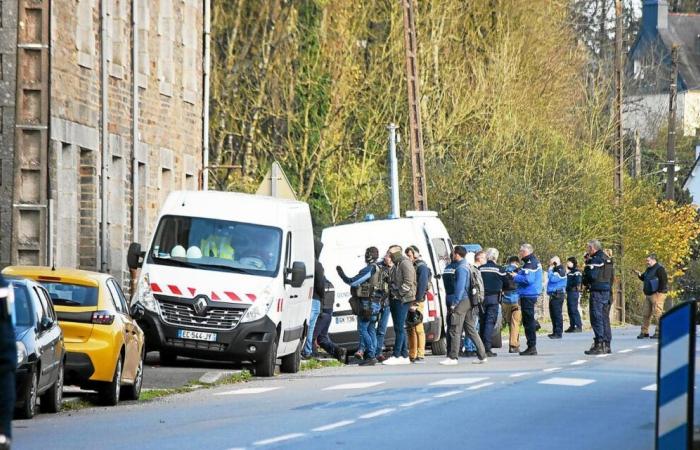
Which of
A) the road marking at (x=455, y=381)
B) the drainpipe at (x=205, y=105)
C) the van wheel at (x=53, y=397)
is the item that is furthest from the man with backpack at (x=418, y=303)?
the drainpipe at (x=205, y=105)

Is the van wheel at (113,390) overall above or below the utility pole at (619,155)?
below

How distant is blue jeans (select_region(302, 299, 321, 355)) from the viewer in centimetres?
2994

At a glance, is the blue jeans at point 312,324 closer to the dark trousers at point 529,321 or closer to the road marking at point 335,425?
the dark trousers at point 529,321

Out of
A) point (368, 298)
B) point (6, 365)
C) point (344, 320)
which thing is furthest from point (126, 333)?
point (6, 365)

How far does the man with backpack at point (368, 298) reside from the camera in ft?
94.2

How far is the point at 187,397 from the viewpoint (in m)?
21.8

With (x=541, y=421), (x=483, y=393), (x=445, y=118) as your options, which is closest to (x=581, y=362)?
(x=483, y=393)

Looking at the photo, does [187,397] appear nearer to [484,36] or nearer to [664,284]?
[664,284]

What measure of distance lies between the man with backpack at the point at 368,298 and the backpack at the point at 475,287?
1.27 m

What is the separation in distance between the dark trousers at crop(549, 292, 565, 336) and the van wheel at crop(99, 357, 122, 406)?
22.3 m

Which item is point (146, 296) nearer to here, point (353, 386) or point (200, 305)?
point (200, 305)

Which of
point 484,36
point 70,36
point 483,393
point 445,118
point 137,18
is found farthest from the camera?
point 484,36

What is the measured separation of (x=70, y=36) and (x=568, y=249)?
24498 millimetres

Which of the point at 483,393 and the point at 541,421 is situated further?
the point at 483,393
